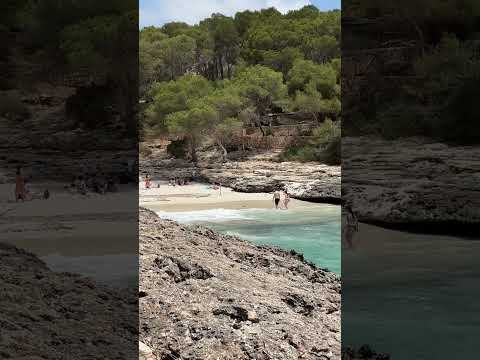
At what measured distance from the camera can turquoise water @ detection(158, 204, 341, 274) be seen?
17.9 metres

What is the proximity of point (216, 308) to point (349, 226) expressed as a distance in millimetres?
1814

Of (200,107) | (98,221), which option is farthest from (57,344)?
(200,107)

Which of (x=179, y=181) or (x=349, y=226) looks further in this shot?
(x=179, y=181)

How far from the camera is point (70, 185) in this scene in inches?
119

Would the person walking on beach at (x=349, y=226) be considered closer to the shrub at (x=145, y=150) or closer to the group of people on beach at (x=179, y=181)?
the group of people on beach at (x=179, y=181)

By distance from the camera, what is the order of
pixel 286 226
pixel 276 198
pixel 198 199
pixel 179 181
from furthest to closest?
pixel 179 181, pixel 198 199, pixel 276 198, pixel 286 226

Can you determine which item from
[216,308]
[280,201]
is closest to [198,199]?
[280,201]

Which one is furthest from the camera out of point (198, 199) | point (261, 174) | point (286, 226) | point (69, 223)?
point (261, 174)

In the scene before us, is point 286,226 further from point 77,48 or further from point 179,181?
point 77,48

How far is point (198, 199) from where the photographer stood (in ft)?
74.5

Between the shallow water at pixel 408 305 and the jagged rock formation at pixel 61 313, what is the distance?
44.1 inches

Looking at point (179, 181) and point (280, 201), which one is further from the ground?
point (179, 181)

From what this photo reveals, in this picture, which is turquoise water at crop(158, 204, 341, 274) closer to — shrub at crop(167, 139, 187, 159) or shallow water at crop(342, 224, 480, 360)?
shrub at crop(167, 139, 187, 159)

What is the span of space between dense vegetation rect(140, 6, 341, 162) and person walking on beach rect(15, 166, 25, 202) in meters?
20.9
